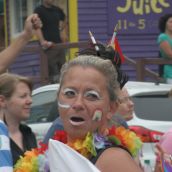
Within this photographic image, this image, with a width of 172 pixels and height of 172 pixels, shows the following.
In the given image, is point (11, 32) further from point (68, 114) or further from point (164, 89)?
point (68, 114)

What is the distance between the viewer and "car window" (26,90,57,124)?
9.72 metres

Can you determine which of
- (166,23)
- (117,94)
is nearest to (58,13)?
(166,23)

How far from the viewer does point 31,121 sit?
32.2ft

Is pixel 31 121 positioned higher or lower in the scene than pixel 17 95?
lower

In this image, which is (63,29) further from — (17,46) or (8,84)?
(17,46)

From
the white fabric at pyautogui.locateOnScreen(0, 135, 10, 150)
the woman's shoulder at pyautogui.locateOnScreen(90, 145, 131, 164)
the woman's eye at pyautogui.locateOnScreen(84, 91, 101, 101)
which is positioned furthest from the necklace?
the white fabric at pyautogui.locateOnScreen(0, 135, 10, 150)

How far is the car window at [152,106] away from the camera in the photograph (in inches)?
348

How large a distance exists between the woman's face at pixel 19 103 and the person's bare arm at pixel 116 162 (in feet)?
9.10

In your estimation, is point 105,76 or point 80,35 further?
point 80,35

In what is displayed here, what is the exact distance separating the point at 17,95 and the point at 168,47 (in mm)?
7037

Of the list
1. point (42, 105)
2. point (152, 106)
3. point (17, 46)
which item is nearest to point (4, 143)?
point (17, 46)

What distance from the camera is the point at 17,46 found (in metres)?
4.80

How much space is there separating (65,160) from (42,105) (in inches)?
270

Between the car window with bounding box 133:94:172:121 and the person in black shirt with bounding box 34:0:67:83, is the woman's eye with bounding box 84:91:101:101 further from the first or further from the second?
the person in black shirt with bounding box 34:0:67:83
